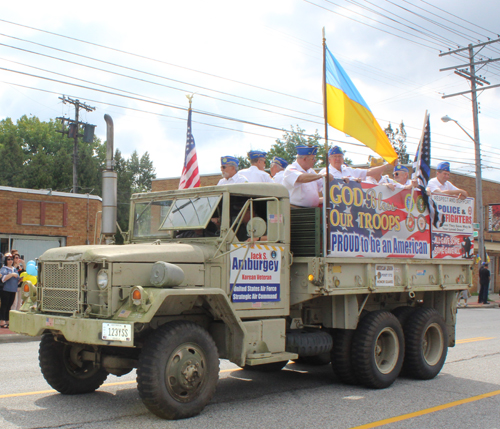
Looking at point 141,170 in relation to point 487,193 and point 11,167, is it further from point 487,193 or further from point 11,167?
point 487,193

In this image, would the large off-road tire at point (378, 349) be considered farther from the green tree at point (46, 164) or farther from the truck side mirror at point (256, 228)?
the green tree at point (46, 164)

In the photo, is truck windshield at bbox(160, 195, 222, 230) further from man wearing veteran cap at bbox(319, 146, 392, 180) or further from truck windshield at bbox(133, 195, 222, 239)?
man wearing veteran cap at bbox(319, 146, 392, 180)

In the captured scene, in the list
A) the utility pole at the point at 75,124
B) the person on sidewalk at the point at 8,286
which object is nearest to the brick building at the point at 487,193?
the utility pole at the point at 75,124

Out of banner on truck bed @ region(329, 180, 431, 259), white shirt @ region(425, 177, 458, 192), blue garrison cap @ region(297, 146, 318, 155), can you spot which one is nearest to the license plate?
banner on truck bed @ region(329, 180, 431, 259)

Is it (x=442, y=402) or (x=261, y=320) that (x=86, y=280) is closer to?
(x=261, y=320)

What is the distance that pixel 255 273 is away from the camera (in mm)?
6609

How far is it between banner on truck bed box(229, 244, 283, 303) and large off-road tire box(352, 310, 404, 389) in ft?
4.59

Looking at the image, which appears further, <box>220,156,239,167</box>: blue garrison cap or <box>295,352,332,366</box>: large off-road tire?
<box>295,352,332,366</box>: large off-road tire

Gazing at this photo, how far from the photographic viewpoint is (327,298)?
299 inches

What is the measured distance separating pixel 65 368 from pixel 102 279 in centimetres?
156

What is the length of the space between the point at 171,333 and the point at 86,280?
102 centimetres

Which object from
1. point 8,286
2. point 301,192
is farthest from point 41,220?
point 301,192

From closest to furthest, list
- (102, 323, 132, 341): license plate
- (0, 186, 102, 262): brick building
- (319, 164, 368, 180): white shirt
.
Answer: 1. (102, 323, 132, 341): license plate
2. (319, 164, 368, 180): white shirt
3. (0, 186, 102, 262): brick building

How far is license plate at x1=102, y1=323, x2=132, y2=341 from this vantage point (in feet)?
17.3
